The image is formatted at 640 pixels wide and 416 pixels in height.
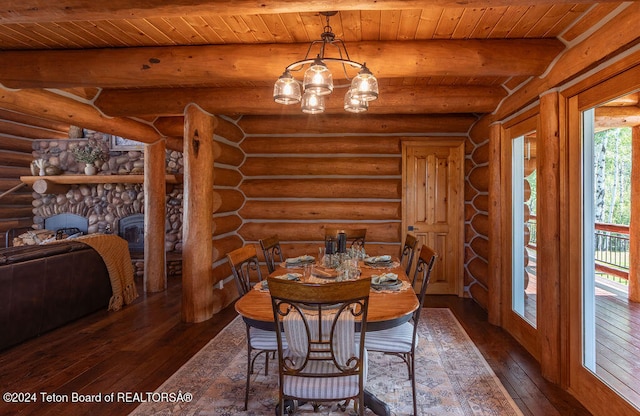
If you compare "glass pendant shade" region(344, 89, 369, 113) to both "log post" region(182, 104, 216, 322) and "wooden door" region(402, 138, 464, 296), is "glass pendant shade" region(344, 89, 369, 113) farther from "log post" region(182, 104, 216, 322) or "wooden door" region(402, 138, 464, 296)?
"wooden door" region(402, 138, 464, 296)

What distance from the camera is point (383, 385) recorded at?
2684 millimetres

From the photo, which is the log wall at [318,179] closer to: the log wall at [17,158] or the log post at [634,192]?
the log post at [634,192]

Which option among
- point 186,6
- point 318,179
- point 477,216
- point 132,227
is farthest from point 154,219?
point 477,216

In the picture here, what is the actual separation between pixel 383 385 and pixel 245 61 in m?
2.98

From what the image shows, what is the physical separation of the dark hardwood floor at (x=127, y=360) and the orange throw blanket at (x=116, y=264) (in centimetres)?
28

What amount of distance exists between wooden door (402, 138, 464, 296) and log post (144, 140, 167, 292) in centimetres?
396

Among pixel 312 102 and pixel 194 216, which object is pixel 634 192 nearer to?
pixel 312 102

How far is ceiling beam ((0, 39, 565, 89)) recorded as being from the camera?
9.56 feet

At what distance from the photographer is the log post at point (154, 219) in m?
5.51

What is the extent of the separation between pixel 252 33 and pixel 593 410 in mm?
3784

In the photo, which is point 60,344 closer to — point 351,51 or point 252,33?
point 252,33

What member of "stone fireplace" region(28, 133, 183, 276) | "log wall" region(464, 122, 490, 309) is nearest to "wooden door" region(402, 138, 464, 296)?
"log wall" region(464, 122, 490, 309)

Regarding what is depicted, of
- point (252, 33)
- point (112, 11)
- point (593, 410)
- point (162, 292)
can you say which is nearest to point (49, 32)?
point (112, 11)

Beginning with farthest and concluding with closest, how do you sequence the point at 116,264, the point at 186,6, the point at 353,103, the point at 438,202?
the point at 438,202 → the point at 116,264 → the point at 353,103 → the point at 186,6
